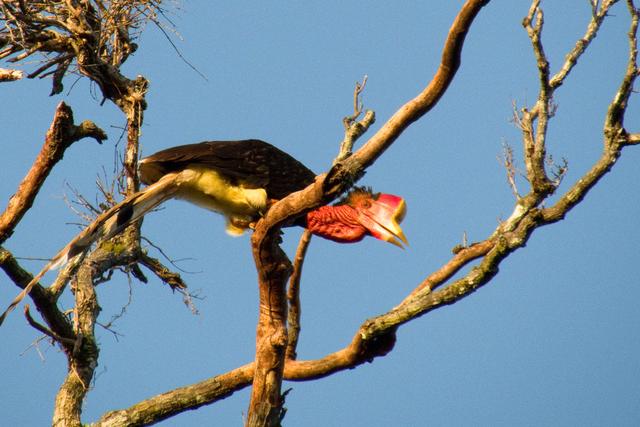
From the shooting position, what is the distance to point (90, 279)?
5.52 m

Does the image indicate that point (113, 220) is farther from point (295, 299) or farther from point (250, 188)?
point (295, 299)

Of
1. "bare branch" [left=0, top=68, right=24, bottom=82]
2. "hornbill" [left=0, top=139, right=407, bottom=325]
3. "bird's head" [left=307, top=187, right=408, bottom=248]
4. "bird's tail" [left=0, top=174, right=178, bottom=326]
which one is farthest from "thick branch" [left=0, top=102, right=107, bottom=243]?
"bird's head" [left=307, top=187, right=408, bottom=248]

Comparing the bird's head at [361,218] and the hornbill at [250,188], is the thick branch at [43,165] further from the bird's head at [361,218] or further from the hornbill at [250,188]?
the bird's head at [361,218]

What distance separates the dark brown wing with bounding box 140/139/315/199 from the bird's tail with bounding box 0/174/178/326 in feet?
0.46

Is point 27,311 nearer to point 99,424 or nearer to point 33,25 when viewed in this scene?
point 99,424

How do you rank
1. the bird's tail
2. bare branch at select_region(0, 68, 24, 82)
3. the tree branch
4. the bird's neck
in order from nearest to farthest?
the tree branch < the bird's tail < bare branch at select_region(0, 68, 24, 82) < the bird's neck

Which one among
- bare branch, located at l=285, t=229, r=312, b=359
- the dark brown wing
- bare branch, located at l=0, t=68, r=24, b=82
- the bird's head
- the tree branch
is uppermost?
bare branch, located at l=0, t=68, r=24, b=82

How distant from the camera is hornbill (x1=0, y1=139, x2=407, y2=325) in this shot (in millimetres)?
5055

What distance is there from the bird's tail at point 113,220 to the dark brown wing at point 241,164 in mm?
141

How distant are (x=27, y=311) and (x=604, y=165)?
3654mm

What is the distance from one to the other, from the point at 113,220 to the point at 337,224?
1.51 meters

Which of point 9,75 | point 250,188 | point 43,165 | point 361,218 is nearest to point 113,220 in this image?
point 43,165

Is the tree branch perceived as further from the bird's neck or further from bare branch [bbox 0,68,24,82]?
bare branch [bbox 0,68,24,82]

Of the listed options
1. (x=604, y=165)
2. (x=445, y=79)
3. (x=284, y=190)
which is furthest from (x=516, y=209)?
(x=445, y=79)
